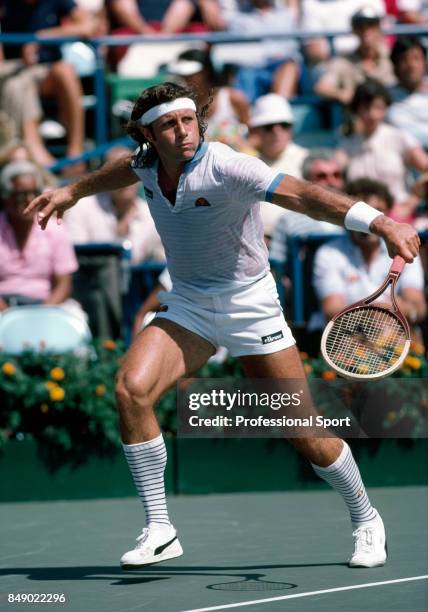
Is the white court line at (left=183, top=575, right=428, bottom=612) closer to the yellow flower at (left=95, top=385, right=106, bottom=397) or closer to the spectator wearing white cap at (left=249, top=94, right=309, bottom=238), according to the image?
the yellow flower at (left=95, top=385, right=106, bottom=397)

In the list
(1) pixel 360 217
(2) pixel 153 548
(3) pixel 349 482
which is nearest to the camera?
(1) pixel 360 217

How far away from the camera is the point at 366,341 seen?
4.94 metres

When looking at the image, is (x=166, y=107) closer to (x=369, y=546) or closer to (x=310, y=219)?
(x=369, y=546)

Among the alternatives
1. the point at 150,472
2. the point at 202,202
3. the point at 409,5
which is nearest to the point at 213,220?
the point at 202,202

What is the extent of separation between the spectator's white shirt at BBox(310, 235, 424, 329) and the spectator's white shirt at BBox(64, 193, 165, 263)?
1512 mm

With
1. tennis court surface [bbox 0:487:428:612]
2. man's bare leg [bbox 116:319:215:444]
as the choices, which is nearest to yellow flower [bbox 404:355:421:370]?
tennis court surface [bbox 0:487:428:612]

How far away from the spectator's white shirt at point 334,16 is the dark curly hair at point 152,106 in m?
6.18

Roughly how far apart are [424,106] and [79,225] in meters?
3.00

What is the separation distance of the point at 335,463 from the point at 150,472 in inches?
30.1

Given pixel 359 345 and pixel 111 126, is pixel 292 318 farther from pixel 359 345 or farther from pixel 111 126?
pixel 359 345

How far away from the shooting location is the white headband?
208 inches

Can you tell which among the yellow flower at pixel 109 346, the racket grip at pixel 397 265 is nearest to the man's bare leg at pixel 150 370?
the racket grip at pixel 397 265

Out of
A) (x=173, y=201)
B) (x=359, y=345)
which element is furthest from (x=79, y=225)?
(x=359, y=345)

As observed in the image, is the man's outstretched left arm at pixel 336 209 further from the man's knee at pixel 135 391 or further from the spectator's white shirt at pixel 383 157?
the spectator's white shirt at pixel 383 157
